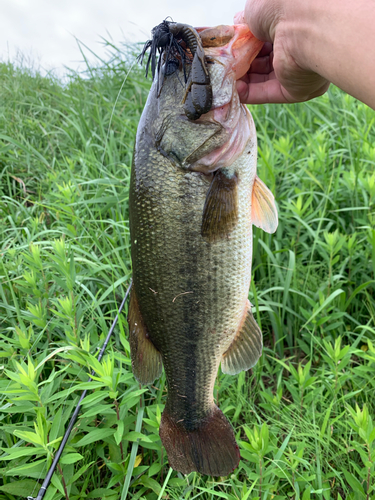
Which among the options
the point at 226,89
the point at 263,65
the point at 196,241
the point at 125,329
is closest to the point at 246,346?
the point at 196,241

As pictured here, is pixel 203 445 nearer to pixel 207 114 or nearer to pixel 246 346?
pixel 246 346

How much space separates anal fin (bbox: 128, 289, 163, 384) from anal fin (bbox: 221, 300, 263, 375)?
1.12 feet

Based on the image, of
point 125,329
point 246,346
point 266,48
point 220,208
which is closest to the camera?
point 220,208

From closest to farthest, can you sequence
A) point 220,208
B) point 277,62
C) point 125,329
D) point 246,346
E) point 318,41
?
point 318,41 → point 220,208 → point 277,62 → point 246,346 → point 125,329

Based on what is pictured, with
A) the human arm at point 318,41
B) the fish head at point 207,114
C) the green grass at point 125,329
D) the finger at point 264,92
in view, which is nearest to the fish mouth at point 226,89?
the fish head at point 207,114

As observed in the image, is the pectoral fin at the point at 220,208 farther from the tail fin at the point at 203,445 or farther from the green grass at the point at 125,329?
the tail fin at the point at 203,445

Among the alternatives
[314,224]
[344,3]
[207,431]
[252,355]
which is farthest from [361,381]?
[344,3]

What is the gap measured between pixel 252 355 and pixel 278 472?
1.70 feet

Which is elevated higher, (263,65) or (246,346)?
(263,65)

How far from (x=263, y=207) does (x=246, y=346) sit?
0.64 m

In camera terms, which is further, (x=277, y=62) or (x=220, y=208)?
(x=277, y=62)

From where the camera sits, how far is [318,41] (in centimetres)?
129

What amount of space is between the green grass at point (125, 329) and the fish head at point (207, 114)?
36 cm

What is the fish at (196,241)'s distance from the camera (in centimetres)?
143
